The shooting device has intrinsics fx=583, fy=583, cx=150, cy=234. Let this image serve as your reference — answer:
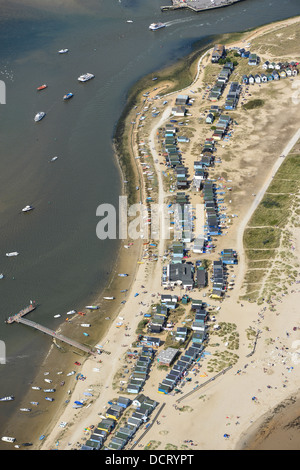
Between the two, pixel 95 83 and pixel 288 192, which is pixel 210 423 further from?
pixel 95 83

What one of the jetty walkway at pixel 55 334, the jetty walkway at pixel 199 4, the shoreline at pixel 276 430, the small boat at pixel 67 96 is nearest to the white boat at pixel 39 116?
the small boat at pixel 67 96

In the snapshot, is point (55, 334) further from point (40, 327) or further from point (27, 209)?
point (27, 209)

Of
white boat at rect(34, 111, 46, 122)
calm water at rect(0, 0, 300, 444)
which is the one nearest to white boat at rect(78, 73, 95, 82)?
calm water at rect(0, 0, 300, 444)

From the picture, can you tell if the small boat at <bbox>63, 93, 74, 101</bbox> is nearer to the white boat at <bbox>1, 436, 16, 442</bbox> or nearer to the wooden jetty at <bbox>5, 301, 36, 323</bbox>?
the wooden jetty at <bbox>5, 301, 36, 323</bbox>

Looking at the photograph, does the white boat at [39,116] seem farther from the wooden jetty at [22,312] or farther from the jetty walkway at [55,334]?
the jetty walkway at [55,334]

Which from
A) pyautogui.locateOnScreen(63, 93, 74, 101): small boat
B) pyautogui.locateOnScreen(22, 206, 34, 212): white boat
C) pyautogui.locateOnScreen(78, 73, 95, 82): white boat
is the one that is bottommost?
pyautogui.locateOnScreen(22, 206, 34, 212): white boat
